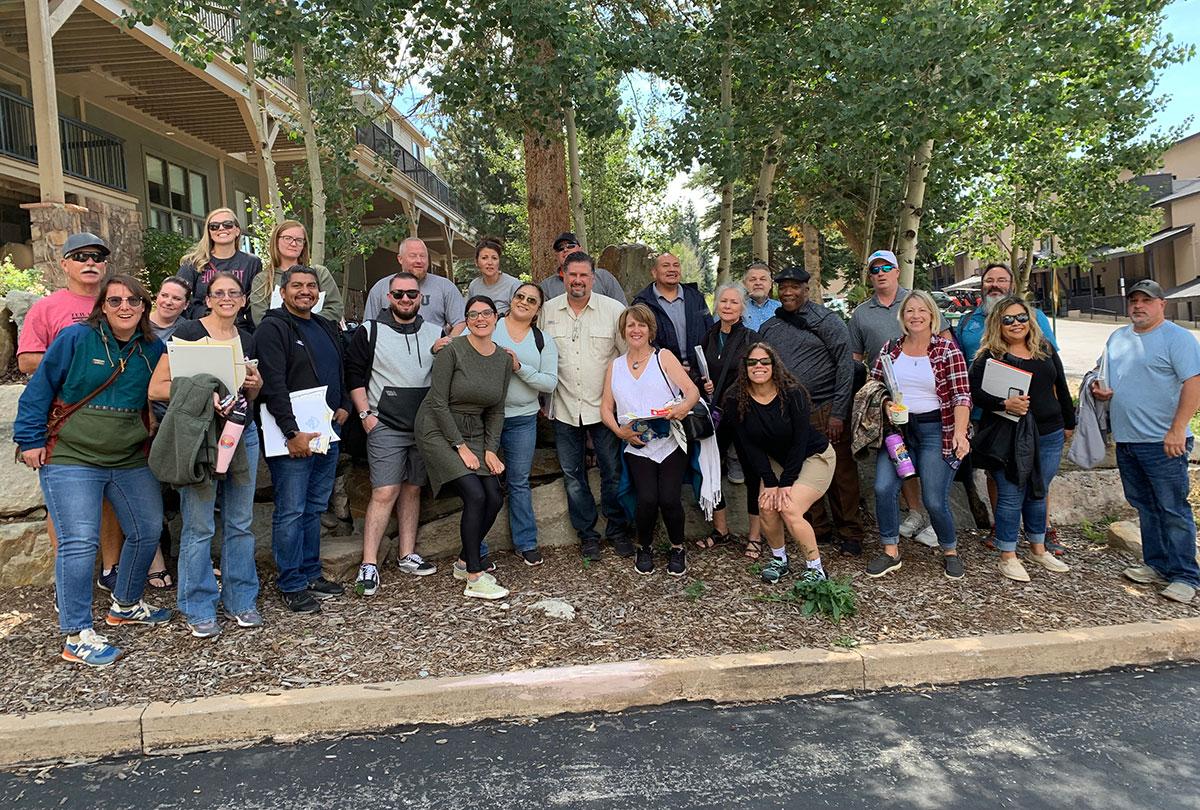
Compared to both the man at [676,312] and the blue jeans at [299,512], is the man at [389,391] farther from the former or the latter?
the man at [676,312]

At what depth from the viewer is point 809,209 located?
16688mm

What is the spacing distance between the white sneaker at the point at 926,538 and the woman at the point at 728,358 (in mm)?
1174

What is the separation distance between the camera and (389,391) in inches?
199

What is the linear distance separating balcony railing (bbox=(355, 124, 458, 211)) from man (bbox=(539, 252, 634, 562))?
13733 millimetres

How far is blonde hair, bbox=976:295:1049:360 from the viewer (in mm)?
5047

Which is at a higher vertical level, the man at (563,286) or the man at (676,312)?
the man at (563,286)

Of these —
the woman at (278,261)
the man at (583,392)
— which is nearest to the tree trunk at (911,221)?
the man at (583,392)

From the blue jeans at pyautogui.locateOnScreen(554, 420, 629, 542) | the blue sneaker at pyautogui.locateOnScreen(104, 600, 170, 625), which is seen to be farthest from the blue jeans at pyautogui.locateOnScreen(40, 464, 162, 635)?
the blue jeans at pyautogui.locateOnScreen(554, 420, 629, 542)

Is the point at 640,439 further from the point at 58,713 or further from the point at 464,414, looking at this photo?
the point at 58,713

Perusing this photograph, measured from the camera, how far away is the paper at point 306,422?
4461mm

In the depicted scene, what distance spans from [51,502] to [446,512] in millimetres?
2503

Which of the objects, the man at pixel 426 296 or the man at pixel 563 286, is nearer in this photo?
the man at pixel 426 296

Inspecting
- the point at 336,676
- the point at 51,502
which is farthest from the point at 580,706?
the point at 51,502

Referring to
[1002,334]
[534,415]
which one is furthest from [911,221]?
[534,415]
